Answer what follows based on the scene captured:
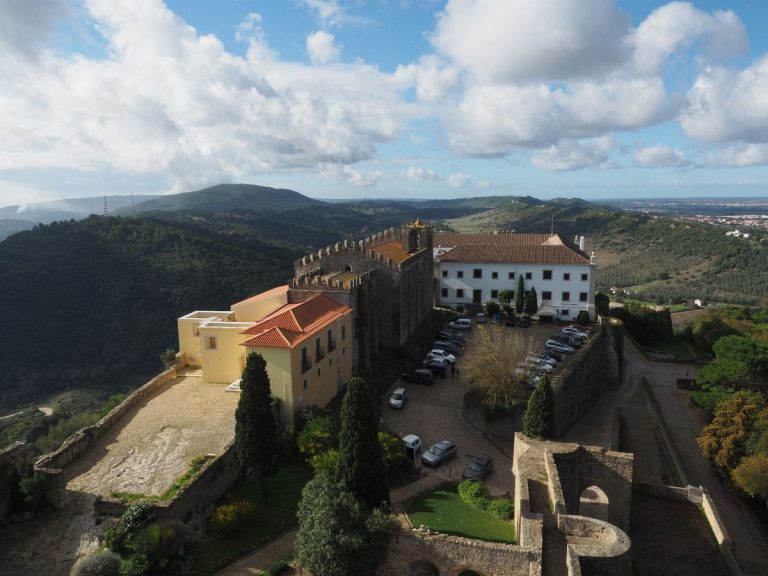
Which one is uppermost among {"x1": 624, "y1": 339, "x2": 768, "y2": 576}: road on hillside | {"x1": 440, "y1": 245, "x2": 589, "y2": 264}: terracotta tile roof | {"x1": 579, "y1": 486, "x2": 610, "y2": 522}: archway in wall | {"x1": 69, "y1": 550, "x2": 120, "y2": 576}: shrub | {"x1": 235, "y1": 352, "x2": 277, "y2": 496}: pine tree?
{"x1": 440, "y1": 245, "x2": 589, "y2": 264}: terracotta tile roof

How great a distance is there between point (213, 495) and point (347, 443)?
602cm

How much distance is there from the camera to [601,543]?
1741 cm

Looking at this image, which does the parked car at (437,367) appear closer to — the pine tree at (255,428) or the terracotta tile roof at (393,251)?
the terracotta tile roof at (393,251)

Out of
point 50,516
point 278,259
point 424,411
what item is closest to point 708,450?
point 424,411

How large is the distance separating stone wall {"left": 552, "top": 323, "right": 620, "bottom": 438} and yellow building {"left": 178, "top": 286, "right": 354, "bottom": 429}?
13.6 m

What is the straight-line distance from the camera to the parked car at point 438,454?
27.0m

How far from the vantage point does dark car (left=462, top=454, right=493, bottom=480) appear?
25641mm

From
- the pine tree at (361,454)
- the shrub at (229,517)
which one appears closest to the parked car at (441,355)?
the pine tree at (361,454)

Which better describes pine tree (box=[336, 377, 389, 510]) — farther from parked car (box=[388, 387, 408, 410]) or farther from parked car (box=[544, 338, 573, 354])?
parked car (box=[544, 338, 573, 354])

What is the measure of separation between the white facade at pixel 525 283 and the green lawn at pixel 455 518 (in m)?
33.4

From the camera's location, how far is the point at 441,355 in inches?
1608

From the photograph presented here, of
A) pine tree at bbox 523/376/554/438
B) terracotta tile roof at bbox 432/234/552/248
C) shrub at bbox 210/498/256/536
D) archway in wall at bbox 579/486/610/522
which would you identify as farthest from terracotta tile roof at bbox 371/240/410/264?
shrub at bbox 210/498/256/536

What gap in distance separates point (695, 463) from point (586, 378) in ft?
28.1

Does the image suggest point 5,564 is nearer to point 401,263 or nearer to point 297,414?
point 297,414
